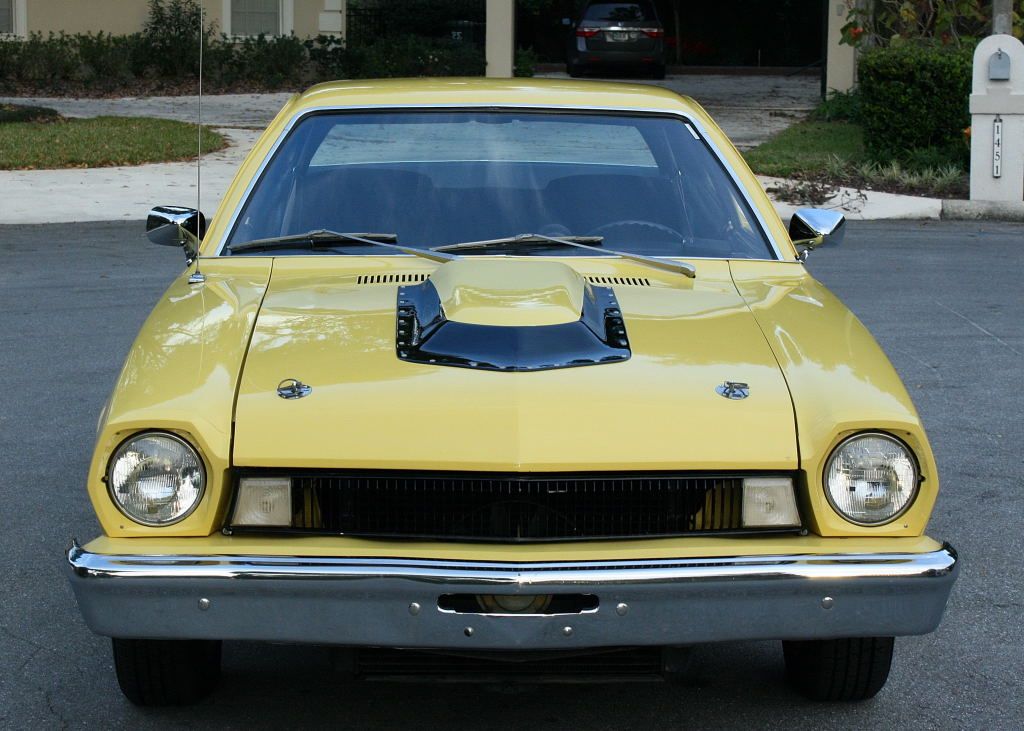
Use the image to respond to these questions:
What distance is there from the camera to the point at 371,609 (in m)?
3.03

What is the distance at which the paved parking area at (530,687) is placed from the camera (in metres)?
3.71

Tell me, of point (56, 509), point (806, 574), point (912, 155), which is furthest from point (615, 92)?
point (912, 155)

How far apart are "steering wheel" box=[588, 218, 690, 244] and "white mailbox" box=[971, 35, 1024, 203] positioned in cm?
958

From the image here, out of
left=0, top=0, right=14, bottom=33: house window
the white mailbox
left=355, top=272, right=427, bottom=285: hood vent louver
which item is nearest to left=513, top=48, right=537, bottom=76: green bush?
left=0, top=0, right=14, bottom=33: house window

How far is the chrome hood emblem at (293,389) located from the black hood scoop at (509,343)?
249mm

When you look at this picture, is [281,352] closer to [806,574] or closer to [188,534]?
[188,534]

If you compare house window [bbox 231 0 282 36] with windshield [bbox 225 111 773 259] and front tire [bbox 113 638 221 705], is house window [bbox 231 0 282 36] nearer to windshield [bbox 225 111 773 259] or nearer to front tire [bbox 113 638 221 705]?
windshield [bbox 225 111 773 259]

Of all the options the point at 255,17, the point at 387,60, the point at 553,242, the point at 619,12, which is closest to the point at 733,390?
the point at 553,242

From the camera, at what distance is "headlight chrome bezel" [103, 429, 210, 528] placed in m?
3.17

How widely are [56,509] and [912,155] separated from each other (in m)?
11.2

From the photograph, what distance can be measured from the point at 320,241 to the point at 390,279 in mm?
350

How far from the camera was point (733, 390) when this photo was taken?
129 inches

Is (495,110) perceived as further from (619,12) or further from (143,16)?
(619,12)

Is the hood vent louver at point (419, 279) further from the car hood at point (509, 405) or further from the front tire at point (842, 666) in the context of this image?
the front tire at point (842, 666)
